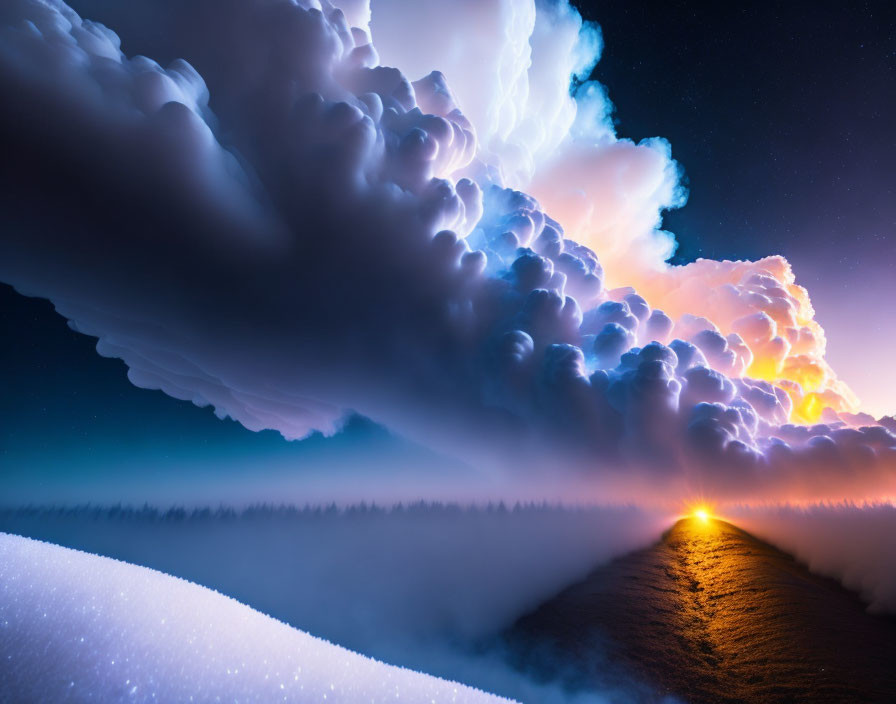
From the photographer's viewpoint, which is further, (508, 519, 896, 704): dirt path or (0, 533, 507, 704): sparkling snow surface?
(508, 519, 896, 704): dirt path

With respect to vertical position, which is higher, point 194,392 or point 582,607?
point 194,392

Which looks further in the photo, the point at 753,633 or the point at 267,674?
the point at 753,633

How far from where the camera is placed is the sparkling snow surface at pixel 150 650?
172 cm

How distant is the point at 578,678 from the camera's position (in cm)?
820

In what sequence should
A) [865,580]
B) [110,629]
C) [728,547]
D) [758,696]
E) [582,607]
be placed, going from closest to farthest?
[110,629]
[758,696]
[865,580]
[582,607]
[728,547]

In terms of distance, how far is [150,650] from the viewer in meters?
2.00

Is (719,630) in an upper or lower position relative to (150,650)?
upper

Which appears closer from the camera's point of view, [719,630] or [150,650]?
[150,650]

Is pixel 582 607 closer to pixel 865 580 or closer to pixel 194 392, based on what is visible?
pixel 865 580

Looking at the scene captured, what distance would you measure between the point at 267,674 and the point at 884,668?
11.1m

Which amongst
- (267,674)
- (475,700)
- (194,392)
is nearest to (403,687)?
(475,700)

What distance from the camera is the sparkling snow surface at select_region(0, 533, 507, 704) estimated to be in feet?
5.65

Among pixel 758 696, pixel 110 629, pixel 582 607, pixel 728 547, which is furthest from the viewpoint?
pixel 728 547

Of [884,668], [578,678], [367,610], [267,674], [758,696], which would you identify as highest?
[884,668]
